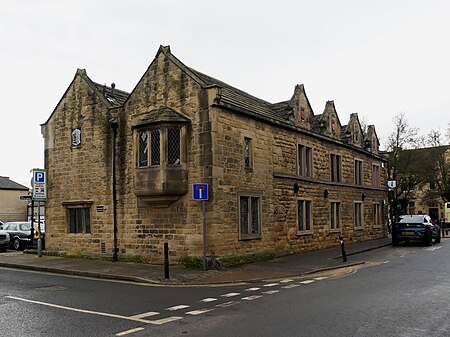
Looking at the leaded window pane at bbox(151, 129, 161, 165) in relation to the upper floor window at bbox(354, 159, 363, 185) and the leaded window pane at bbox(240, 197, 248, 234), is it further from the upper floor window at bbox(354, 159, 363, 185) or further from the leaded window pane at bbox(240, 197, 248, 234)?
the upper floor window at bbox(354, 159, 363, 185)

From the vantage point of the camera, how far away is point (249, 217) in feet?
58.4

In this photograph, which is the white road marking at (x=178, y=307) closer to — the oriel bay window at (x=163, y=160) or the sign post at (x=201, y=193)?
the sign post at (x=201, y=193)

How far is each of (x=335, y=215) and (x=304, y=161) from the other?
4565mm

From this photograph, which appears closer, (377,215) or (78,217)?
(78,217)

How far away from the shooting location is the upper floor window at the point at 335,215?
24850 mm

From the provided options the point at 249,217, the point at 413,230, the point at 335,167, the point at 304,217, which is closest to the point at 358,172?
the point at 335,167

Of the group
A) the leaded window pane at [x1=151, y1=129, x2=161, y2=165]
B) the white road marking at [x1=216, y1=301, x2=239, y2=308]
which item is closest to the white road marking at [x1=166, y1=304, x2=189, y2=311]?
the white road marking at [x1=216, y1=301, x2=239, y2=308]

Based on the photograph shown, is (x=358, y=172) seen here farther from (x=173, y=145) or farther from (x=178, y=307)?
(x=178, y=307)

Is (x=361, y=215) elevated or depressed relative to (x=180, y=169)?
depressed

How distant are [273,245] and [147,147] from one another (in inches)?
257

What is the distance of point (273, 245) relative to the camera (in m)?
19.1

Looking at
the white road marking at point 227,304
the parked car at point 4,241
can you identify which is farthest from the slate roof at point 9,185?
the white road marking at point 227,304

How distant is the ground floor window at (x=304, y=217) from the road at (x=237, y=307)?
7.39 meters

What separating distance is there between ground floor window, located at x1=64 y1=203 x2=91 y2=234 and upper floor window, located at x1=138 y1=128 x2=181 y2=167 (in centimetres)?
414
